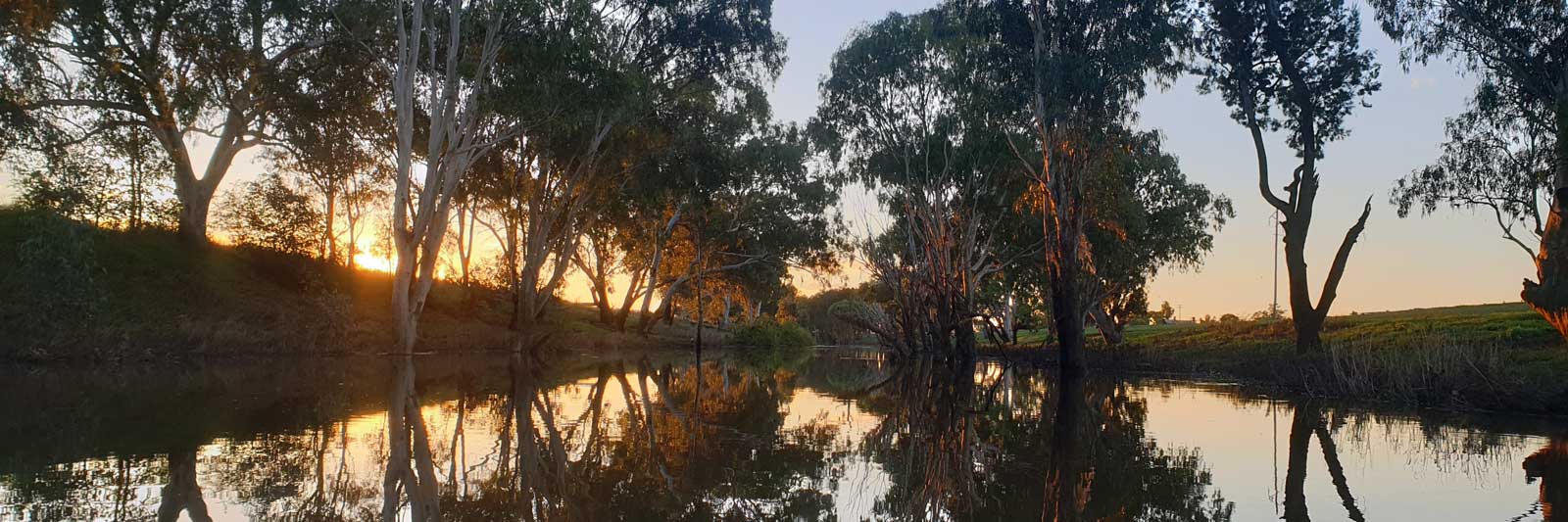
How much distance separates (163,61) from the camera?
2516 centimetres

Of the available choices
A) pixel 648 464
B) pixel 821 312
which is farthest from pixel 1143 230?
pixel 821 312

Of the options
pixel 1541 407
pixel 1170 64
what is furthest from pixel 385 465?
pixel 1170 64

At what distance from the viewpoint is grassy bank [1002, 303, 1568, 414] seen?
12.1m

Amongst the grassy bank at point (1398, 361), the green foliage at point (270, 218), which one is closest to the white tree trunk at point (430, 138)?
the green foliage at point (270, 218)

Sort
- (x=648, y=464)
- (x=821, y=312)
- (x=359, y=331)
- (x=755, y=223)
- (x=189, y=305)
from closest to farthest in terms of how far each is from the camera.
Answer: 1. (x=648, y=464)
2. (x=189, y=305)
3. (x=359, y=331)
4. (x=755, y=223)
5. (x=821, y=312)

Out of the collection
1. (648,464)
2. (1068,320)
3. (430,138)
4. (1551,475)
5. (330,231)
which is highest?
(430,138)

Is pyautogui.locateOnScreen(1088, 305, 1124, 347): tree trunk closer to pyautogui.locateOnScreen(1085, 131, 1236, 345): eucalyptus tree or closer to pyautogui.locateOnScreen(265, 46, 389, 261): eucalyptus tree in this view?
pyautogui.locateOnScreen(1085, 131, 1236, 345): eucalyptus tree

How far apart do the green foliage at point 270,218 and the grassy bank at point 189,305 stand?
20.3 inches

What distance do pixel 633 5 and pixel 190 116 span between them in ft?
39.8

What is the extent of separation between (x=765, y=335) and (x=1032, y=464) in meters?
41.1

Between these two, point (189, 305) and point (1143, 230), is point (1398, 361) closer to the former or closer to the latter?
point (1143, 230)

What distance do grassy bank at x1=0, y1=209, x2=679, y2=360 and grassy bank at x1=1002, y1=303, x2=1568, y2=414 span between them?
19.1m

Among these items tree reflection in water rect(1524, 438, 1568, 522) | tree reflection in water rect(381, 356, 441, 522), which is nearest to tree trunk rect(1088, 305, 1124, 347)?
tree reflection in water rect(1524, 438, 1568, 522)

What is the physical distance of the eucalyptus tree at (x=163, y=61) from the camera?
2259cm
